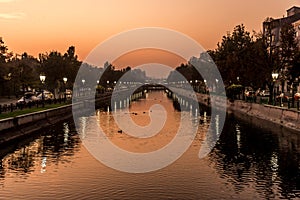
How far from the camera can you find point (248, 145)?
33500mm

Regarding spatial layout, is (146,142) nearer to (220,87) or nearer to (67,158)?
(67,158)

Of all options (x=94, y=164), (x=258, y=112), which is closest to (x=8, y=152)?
(x=94, y=164)

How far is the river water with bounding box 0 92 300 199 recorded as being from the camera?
64.4ft

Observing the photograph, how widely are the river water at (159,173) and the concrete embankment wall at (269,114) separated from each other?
174 inches

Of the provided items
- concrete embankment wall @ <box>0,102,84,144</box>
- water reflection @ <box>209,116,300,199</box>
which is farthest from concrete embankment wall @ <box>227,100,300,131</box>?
concrete embankment wall @ <box>0,102,84,144</box>

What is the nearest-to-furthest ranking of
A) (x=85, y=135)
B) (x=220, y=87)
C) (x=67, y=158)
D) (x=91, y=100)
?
Answer: (x=67, y=158) → (x=85, y=135) → (x=91, y=100) → (x=220, y=87)

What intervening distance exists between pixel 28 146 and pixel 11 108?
11.5 meters

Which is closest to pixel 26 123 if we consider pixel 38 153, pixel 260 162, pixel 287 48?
pixel 38 153

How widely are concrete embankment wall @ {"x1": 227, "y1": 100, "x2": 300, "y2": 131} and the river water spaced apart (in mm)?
4416

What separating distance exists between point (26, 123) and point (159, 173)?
65.8ft

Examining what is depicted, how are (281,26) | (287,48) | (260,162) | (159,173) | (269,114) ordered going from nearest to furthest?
(159,173) < (260,162) < (269,114) < (287,48) < (281,26)

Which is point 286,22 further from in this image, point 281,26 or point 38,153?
point 38,153

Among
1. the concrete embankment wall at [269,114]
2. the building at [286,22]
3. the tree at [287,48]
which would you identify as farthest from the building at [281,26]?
the concrete embankment wall at [269,114]

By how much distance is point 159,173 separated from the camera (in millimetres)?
23844
